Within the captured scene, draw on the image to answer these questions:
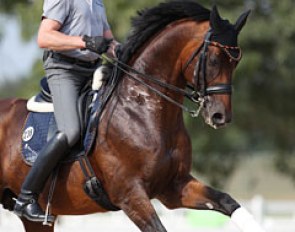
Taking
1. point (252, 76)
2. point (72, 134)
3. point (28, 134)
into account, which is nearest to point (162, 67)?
point (72, 134)

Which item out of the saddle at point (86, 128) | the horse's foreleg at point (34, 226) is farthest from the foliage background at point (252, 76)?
the saddle at point (86, 128)

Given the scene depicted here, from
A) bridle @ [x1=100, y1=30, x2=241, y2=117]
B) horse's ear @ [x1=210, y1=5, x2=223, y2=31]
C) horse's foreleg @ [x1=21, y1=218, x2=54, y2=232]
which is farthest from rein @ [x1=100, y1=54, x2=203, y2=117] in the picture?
horse's foreleg @ [x1=21, y1=218, x2=54, y2=232]

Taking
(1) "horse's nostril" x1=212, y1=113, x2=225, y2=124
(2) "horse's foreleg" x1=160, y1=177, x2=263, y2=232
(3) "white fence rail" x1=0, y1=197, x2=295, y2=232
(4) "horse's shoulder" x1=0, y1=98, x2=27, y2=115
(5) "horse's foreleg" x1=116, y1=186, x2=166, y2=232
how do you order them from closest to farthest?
(1) "horse's nostril" x1=212, y1=113, x2=225, y2=124
(5) "horse's foreleg" x1=116, y1=186, x2=166, y2=232
(2) "horse's foreleg" x1=160, y1=177, x2=263, y2=232
(4) "horse's shoulder" x1=0, y1=98, x2=27, y2=115
(3) "white fence rail" x1=0, y1=197, x2=295, y2=232

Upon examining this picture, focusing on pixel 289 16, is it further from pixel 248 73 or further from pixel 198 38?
pixel 198 38

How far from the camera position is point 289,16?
22281 mm

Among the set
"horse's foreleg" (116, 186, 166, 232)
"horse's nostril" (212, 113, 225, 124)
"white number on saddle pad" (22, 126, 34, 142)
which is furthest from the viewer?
"white number on saddle pad" (22, 126, 34, 142)

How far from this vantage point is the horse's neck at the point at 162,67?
21.7 feet

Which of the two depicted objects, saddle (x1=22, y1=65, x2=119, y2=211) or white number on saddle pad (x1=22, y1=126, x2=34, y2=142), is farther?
white number on saddle pad (x1=22, y1=126, x2=34, y2=142)

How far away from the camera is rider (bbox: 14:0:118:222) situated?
6.68 meters

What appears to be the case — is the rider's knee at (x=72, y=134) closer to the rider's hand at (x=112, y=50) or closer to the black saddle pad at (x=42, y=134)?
the black saddle pad at (x=42, y=134)

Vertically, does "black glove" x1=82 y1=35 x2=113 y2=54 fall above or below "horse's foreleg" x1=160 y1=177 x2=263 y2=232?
above

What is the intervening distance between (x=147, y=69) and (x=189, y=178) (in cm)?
96

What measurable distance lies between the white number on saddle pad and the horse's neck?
948 mm

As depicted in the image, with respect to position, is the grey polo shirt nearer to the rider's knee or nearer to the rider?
the rider
